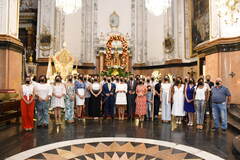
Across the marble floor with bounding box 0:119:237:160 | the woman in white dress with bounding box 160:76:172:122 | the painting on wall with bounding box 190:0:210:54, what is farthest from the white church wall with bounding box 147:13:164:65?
the marble floor with bounding box 0:119:237:160

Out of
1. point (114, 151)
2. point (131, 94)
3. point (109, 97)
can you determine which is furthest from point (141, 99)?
point (114, 151)

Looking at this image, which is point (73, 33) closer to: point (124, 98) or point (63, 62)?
point (63, 62)

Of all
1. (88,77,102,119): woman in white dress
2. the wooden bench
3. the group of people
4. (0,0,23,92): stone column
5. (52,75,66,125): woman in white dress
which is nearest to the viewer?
the group of people

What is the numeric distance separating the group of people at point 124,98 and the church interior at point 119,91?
3 cm

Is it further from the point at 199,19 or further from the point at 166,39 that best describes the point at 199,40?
the point at 166,39

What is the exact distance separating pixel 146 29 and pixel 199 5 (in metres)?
6.12

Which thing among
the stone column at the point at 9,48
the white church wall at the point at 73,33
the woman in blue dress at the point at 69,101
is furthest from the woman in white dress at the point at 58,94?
the white church wall at the point at 73,33

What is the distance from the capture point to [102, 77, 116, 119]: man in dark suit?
7.44 meters

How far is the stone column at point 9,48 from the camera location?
7.59 meters

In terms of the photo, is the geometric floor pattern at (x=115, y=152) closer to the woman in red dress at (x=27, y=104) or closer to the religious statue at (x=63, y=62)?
the woman in red dress at (x=27, y=104)

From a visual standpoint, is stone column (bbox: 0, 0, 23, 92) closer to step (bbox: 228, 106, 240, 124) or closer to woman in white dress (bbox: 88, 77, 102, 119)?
woman in white dress (bbox: 88, 77, 102, 119)

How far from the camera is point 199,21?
12.4 m

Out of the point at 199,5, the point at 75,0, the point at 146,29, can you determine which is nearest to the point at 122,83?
the point at 75,0

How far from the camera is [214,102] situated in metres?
5.77
